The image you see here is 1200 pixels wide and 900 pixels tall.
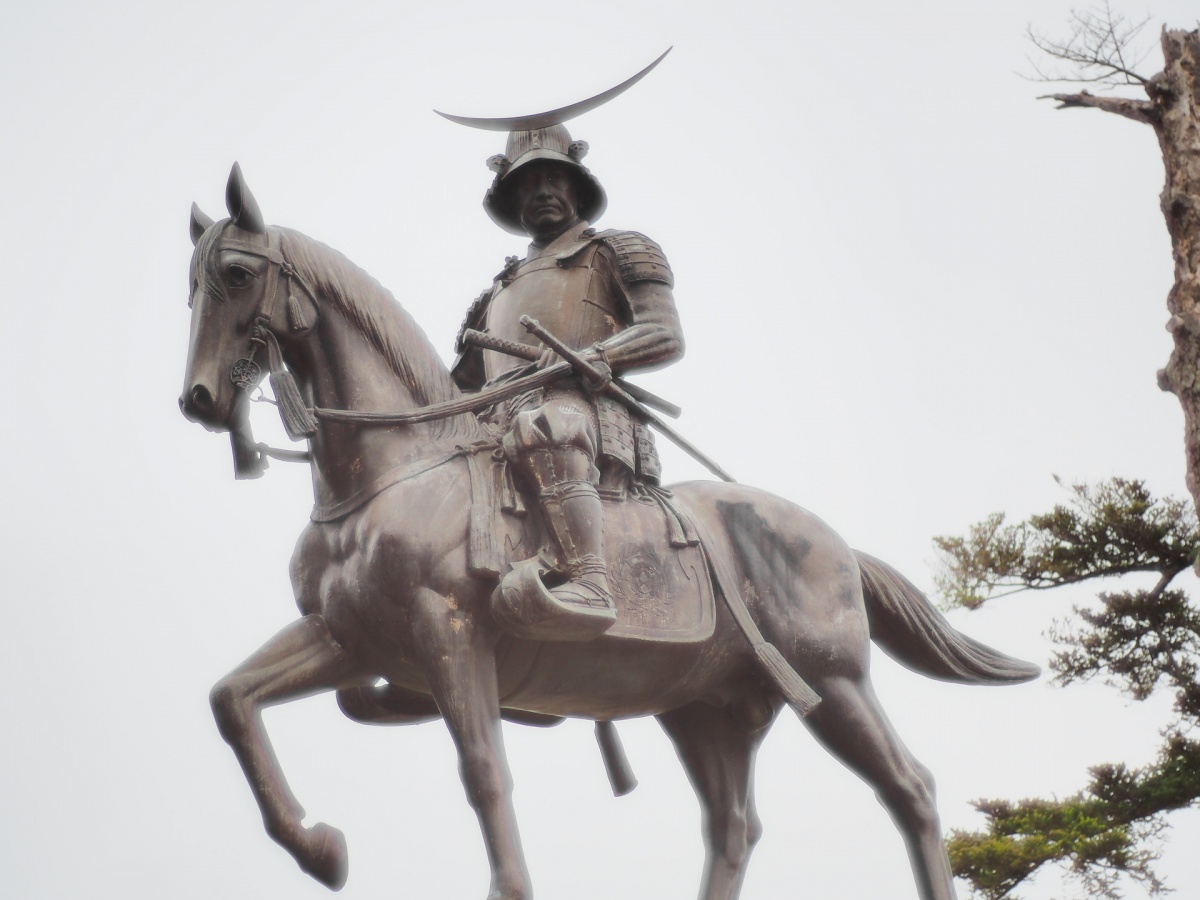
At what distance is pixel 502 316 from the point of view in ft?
23.8

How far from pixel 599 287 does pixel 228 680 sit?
2.28m

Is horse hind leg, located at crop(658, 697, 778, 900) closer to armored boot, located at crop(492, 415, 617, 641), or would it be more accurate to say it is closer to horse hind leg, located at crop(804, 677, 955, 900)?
horse hind leg, located at crop(804, 677, 955, 900)

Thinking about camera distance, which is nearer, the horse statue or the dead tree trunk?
the horse statue

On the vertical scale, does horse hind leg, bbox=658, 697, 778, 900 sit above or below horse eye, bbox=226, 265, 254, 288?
below

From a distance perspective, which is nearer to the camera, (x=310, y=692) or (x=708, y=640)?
(x=310, y=692)

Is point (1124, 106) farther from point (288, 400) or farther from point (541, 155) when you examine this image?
point (288, 400)

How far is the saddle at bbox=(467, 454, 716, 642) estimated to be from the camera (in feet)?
20.4

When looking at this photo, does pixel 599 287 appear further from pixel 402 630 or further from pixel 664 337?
pixel 402 630

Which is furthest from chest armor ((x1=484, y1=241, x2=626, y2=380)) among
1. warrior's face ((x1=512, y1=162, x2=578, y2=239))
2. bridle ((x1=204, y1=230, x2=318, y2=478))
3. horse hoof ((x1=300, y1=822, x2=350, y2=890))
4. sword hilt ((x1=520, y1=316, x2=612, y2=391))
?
horse hoof ((x1=300, y1=822, x2=350, y2=890))

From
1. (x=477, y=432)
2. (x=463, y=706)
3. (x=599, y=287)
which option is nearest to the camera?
(x=463, y=706)

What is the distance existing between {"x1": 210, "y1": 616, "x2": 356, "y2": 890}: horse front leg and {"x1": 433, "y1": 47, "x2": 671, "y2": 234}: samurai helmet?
232cm

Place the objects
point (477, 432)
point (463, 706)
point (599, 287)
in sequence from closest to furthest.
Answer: point (463, 706) → point (477, 432) → point (599, 287)

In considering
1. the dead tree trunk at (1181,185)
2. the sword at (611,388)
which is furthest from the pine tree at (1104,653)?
the sword at (611,388)

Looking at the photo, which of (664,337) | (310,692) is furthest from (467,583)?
(664,337)
